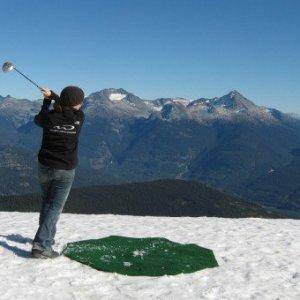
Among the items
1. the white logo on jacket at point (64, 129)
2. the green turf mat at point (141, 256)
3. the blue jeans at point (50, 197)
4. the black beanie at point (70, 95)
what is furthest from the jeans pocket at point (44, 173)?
the green turf mat at point (141, 256)

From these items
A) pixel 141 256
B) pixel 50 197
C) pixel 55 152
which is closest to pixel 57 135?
pixel 55 152

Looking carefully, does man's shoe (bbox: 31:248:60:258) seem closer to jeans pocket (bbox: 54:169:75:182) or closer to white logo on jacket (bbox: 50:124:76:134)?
jeans pocket (bbox: 54:169:75:182)

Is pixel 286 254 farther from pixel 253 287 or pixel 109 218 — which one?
pixel 109 218

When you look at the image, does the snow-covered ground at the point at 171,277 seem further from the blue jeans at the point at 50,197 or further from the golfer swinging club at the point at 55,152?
the golfer swinging club at the point at 55,152

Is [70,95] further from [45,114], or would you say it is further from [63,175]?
[63,175]

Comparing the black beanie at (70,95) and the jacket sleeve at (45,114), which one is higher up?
the black beanie at (70,95)

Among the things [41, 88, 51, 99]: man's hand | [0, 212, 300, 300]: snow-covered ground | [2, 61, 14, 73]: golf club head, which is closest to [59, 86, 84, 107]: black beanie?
[41, 88, 51, 99]: man's hand
